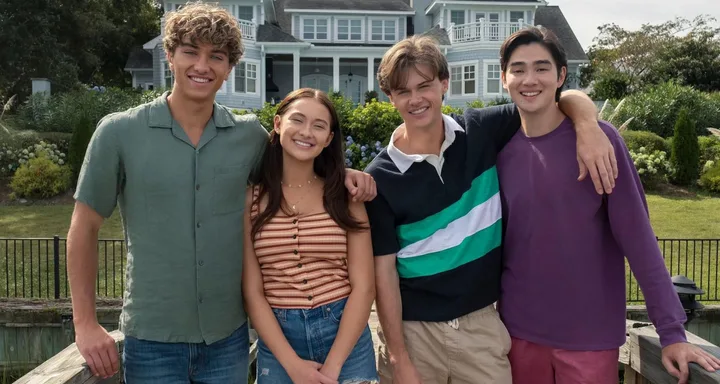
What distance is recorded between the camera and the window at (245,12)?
3136 cm

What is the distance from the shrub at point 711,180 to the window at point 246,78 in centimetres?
1947

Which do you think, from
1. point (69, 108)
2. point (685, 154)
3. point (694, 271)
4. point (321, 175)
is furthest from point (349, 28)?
point (321, 175)

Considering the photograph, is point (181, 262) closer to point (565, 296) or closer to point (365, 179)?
point (365, 179)

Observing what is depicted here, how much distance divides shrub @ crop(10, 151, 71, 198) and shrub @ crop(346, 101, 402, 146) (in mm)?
7507

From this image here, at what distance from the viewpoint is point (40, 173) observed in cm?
1595

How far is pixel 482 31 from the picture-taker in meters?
31.1

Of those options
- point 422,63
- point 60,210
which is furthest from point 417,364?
point 60,210

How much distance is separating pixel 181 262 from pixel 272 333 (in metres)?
0.50

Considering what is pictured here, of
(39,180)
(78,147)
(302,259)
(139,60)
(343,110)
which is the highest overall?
(139,60)

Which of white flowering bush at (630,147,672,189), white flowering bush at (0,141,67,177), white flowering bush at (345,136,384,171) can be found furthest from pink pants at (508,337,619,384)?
white flowering bush at (0,141,67,177)

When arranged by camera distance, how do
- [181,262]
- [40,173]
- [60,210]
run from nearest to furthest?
[181,262]
[60,210]
[40,173]

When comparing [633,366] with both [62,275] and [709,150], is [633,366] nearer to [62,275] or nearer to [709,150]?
[62,275]

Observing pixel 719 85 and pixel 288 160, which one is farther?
pixel 719 85

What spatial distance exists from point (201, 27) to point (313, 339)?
4.67 feet
